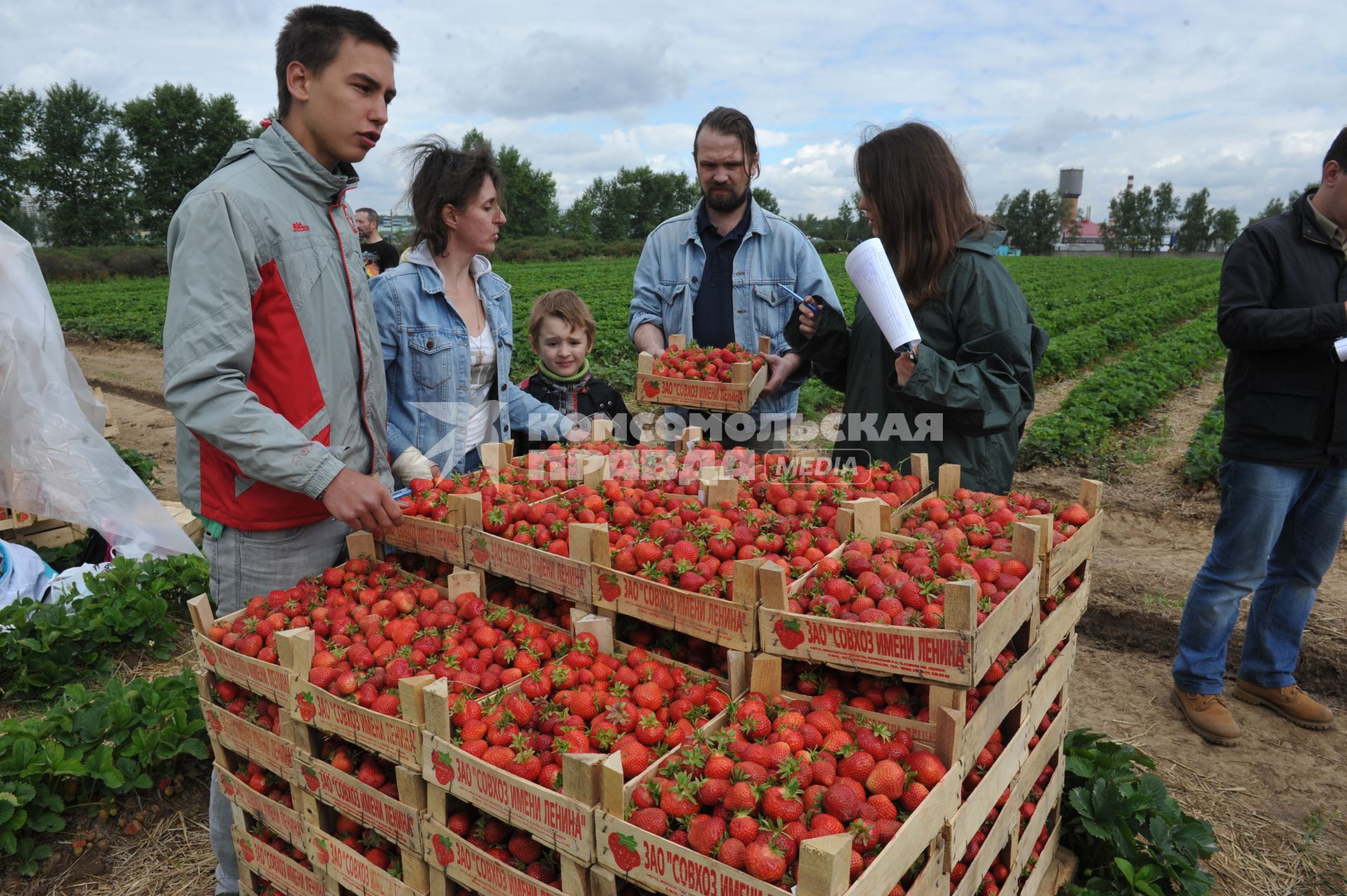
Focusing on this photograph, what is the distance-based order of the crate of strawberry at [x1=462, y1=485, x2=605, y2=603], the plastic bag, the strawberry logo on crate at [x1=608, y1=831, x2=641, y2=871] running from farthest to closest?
1. the plastic bag
2. the crate of strawberry at [x1=462, y1=485, x2=605, y2=603]
3. the strawberry logo on crate at [x1=608, y1=831, x2=641, y2=871]

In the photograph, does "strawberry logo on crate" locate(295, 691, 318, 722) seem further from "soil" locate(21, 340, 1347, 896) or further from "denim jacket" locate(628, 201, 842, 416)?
"denim jacket" locate(628, 201, 842, 416)

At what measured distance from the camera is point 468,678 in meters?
2.20

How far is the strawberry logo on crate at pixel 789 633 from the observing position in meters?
2.04

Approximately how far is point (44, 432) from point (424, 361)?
11.0 ft

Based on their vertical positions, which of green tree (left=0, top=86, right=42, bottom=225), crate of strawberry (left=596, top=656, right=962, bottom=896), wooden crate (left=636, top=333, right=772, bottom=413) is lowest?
crate of strawberry (left=596, top=656, right=962, bottom=896)

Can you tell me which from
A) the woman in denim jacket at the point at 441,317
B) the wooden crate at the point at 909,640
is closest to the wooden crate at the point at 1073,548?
the wooden crate at the point at 909,640

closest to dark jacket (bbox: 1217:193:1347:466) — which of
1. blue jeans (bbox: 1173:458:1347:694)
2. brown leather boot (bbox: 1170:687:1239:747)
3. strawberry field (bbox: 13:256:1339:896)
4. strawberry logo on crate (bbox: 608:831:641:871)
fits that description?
blue jeans (bbox: 1173:458:1347:694)

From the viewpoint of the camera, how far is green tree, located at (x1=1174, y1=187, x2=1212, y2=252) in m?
98.0

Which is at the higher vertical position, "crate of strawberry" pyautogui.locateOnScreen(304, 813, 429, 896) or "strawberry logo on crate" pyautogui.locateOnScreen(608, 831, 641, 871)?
"strawberry logo on crate" pyautogui.locateOnScreen(608, 831, 641, 871)

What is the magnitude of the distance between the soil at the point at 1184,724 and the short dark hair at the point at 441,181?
2.89 metres

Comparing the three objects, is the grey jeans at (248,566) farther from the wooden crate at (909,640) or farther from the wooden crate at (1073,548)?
the wooden crate at (1073,548)

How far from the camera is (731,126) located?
416 cm

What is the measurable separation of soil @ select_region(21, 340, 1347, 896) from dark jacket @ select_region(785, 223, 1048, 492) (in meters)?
1.89

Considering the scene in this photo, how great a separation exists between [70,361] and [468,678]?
5386mm
